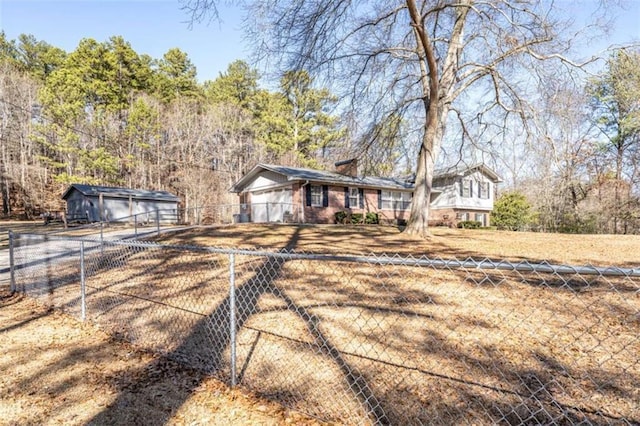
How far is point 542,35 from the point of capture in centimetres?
997

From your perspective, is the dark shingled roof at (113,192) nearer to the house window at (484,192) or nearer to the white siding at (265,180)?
the white siding at (265,180)

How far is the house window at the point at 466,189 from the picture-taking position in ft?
89.2

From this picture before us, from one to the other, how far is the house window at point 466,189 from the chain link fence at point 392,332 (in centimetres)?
2240

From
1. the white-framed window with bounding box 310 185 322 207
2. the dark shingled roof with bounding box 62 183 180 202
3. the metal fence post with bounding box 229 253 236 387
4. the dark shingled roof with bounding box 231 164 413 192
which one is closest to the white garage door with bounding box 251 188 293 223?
the dark shingled roof with bounding box 231 164 413 192

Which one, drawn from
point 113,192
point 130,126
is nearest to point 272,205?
point 113,192

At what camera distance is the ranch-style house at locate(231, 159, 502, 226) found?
20.5m

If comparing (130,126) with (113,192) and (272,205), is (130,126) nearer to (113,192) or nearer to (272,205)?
(113,192)

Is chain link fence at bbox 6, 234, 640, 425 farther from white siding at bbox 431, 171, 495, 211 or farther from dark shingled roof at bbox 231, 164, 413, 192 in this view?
white siding at bbox 431, 171, 495, 211

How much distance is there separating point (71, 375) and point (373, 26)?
11.5 metres

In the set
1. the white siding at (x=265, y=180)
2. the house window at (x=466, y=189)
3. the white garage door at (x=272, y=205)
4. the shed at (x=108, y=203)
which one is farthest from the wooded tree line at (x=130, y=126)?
the house window at (x=466, y=189)

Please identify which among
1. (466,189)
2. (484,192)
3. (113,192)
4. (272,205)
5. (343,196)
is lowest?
(272,205)

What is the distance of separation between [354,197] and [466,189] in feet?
33.9

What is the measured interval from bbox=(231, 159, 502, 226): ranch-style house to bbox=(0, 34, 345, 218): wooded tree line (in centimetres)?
674

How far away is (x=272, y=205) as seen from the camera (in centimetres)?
2166
